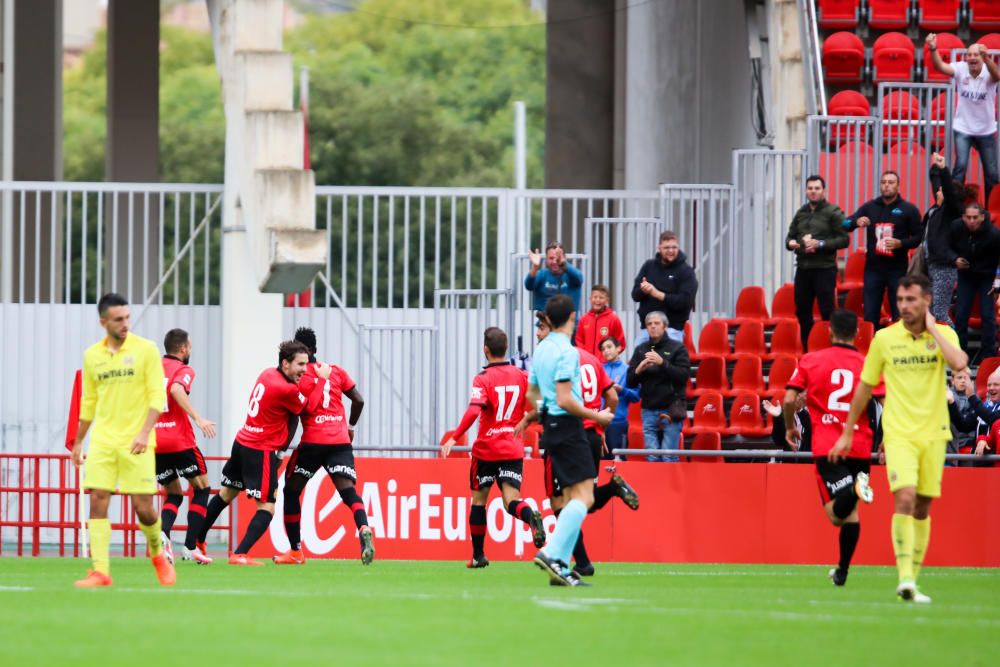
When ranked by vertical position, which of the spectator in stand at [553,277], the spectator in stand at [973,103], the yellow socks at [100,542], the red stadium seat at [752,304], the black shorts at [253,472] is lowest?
the yellow socks at [100,542]

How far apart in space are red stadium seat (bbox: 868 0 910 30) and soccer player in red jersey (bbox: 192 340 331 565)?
13751mm

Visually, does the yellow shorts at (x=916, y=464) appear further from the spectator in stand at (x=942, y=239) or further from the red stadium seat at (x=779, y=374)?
the red stadium seat at (x=779, y=374)

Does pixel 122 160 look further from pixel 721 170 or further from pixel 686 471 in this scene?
pixel 686 471

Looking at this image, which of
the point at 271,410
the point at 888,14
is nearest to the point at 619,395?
the point at 271,410

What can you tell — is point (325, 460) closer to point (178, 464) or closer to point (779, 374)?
point (178, 464)

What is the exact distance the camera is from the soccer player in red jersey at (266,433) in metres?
16.0

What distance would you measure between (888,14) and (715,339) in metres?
7.64

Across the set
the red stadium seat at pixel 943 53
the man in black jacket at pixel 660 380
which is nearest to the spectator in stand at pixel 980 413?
the man in black jacket at pixel 660 380

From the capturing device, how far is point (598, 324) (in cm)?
2072

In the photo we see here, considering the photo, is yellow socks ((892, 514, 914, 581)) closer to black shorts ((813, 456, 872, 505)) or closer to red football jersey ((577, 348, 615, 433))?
black shorts ((813, 456, 872, 505))

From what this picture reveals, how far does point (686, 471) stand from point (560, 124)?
1939cm

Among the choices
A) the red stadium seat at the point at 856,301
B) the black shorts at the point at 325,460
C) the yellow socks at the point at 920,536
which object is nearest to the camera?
the yellow socks at the point at 920,536

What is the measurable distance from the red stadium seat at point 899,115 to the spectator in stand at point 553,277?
4.59 meters

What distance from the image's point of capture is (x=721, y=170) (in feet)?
106
